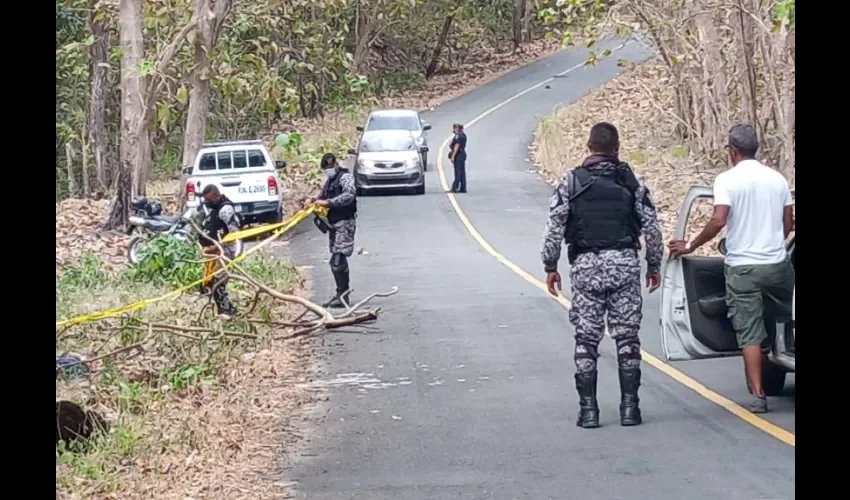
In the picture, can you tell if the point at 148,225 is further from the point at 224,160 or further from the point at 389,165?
the point at 389,165

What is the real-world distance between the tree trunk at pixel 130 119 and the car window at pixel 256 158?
2.08 meters

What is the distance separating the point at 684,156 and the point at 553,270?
22.0 metres

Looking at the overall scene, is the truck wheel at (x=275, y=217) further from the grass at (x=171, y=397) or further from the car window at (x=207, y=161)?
the grass at (x=171, y=397)

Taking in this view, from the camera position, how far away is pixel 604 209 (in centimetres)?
873

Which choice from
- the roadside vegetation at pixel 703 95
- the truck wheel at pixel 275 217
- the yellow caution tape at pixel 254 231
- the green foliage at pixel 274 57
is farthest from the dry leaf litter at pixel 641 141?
the truck wheel at pixel 275 217

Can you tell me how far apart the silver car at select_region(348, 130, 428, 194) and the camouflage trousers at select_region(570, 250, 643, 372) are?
21362 millimetres

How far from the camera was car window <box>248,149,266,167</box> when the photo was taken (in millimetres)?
26500

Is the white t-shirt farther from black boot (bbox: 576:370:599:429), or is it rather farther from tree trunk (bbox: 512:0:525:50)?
tree trunk (bbox: 512:0:525:50)

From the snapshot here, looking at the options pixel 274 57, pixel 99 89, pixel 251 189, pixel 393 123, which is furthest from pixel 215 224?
pixel 274 57

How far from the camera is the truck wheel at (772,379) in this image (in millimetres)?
9531

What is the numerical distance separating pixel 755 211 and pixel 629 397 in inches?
60.4
